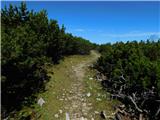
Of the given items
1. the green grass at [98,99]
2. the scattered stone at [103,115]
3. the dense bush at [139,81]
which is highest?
the dense bush at [139,81]

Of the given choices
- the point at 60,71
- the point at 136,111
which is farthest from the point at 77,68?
the point at 136,111

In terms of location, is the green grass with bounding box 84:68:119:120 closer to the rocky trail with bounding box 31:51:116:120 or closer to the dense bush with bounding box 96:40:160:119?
the rocky trail with bounding box 31:51:116:120

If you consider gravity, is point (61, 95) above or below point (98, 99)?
above

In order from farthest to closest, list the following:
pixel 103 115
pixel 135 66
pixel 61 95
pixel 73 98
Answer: pixel 135 66
pixel 61 95
pixel 73 98
pixel 103 115

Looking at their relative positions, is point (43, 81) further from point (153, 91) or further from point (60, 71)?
point (153, 91)

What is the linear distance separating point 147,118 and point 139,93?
2.28 meters

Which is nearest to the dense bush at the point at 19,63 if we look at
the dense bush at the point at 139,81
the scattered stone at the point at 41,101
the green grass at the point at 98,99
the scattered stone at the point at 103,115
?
the scattered stone at the point at 41,101

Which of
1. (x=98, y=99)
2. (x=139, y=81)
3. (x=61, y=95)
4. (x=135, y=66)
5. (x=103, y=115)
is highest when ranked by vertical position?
(x=135, y=66)

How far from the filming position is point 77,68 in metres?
26.7

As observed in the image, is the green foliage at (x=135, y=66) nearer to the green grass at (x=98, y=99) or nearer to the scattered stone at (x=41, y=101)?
the green grass at (x=98, y=99)

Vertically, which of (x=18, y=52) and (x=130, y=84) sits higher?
(x=18, y=52)

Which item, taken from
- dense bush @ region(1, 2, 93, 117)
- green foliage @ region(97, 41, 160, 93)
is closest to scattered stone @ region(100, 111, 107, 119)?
green foliage @ region(97, 41, 160, 93)

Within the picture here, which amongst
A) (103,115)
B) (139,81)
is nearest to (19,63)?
(103,115)

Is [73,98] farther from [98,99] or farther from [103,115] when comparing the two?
[103,115]
